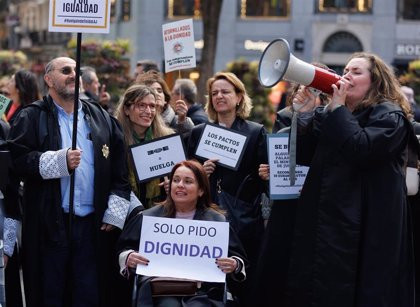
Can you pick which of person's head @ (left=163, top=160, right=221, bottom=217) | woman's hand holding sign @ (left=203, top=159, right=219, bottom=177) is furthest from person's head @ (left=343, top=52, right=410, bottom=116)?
woman's hand holding sign @ (left=203, top=159, right=219, bottom=177)

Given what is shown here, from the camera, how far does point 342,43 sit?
119 ft

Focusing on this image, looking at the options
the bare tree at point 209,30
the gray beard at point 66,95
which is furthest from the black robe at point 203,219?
the bare tree at point 209,30

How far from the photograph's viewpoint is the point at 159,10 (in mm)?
35812

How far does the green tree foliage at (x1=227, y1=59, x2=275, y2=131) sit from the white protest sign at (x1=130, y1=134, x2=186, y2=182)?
1113 centimetres

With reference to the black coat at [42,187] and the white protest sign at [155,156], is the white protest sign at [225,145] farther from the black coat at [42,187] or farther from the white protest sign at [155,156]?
the black coat at [42,187]

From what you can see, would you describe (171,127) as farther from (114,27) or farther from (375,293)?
(114,27)

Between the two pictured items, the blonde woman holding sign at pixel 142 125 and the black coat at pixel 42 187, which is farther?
the blonde woman holding sign at pixel 142 125

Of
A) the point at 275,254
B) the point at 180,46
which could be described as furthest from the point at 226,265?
the point at 180,46

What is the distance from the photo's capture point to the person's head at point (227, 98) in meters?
7.32

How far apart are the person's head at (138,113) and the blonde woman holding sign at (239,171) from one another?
1.16 feet

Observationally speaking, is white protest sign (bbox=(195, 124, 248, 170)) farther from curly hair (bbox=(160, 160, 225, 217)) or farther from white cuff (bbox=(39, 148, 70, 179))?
Answer: white cuff (bbox=(39, 148, 70, 179))

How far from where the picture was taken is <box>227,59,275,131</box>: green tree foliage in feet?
60.1

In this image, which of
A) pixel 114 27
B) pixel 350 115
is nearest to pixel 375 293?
pixel 350 115

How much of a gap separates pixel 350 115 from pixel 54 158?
2.00 metres
